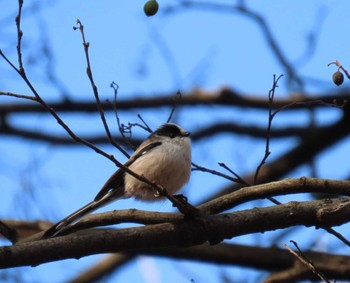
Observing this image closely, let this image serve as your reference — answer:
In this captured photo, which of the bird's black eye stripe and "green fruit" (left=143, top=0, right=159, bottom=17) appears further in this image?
the bird's black eye stripe

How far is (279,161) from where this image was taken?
7.67 meters

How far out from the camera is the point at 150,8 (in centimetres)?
385

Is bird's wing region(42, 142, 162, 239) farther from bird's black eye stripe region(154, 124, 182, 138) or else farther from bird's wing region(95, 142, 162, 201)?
bird's black eye stripe region(154, 124, 182, 138)

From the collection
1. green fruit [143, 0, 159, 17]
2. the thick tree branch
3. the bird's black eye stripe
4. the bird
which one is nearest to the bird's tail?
the bird

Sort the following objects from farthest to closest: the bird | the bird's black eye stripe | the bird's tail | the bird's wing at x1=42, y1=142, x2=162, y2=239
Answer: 1. the bird's black eye stripe
2. the bird
3. the bird's wing at x1=42, y1=142, x2=162, y2=239
4. the bird's tail

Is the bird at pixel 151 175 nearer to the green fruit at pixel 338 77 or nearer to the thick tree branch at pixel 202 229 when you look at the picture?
the thick tree branch at pixel 202 229

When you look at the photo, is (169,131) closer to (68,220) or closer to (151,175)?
(151,175)

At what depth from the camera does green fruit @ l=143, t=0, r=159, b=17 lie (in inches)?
151

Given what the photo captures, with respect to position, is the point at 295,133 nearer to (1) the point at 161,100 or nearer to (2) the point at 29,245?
(1) the point at 161,100

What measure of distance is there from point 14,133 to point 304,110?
11.1 ft

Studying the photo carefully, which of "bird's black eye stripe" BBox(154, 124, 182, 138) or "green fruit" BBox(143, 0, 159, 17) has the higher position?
"green fruit" BBox(143, 0, 159, 17)

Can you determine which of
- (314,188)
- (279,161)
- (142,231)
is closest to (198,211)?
(142,231)

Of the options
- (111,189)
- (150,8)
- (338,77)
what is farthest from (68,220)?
(338,77)

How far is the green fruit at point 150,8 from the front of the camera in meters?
3.85
